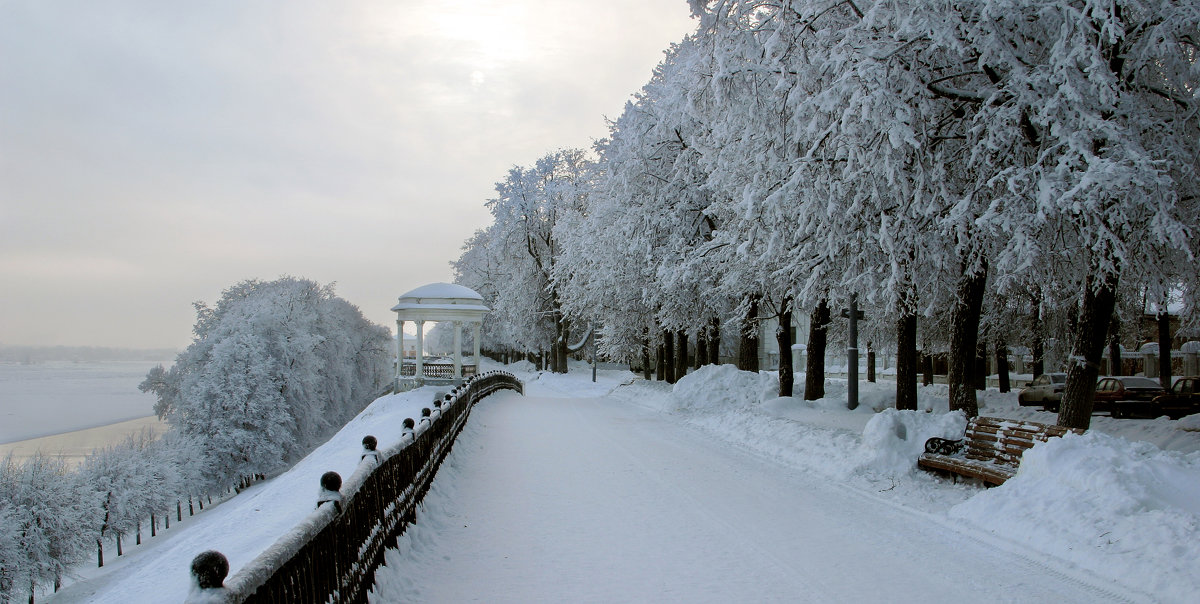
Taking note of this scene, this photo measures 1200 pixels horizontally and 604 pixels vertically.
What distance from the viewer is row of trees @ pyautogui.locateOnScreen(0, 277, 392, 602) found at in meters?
24.1

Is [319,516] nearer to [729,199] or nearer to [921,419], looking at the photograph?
[921,419]

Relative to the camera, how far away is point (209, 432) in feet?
117

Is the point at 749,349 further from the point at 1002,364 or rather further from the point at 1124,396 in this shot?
the point at 1002,364

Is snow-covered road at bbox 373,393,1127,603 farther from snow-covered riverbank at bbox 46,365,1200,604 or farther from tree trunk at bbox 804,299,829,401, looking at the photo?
tree trunk at bbox 804,299,829,401

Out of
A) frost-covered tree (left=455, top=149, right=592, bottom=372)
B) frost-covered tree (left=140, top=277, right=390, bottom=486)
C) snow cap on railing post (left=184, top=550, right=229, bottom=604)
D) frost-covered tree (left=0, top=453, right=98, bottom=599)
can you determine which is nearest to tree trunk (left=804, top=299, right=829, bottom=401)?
snow cap on railing post (left=184, top=550, right=229, bottom=604)

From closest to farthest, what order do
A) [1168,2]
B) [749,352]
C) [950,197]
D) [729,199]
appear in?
1. [1168,2]
2. [950,197]
3. [729,199]
4. [749,352]

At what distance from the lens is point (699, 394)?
70.4ft

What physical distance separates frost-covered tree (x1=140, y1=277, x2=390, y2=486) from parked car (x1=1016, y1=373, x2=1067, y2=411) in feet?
106

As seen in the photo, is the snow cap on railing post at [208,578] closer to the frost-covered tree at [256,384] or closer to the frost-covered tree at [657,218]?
the frost-covered tree at [657,218]

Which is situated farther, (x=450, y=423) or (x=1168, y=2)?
(x=450, y=423)

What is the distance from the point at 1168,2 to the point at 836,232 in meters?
4.72

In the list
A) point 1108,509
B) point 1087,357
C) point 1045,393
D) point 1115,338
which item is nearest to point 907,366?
point 1087,357

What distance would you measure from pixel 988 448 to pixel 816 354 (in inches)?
436

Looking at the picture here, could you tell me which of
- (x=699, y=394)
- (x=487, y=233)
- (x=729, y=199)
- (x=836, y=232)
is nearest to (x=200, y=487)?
(x=699, y=394)
